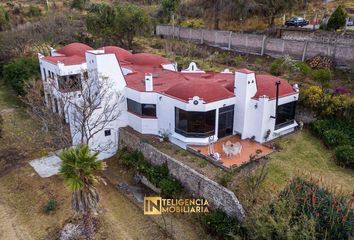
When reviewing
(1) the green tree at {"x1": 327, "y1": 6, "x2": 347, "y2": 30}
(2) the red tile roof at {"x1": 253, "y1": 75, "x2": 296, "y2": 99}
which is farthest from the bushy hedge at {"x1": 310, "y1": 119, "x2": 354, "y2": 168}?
(1) the green tree at {"x1": 327, "y1": 6, "x2": 347, "y2": 30}

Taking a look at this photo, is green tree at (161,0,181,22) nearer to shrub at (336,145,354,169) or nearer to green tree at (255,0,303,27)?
green tree at (255,0,303,27)

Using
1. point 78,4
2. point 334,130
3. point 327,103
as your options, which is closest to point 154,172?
point 334,130

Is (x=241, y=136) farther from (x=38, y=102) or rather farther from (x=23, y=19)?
(x=23, y=19)

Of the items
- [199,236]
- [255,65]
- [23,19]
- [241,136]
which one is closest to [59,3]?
[23,19]

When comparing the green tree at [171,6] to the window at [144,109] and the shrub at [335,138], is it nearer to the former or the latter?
the window at [144,109]

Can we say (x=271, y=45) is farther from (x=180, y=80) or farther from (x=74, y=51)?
(x=74, y=51)
